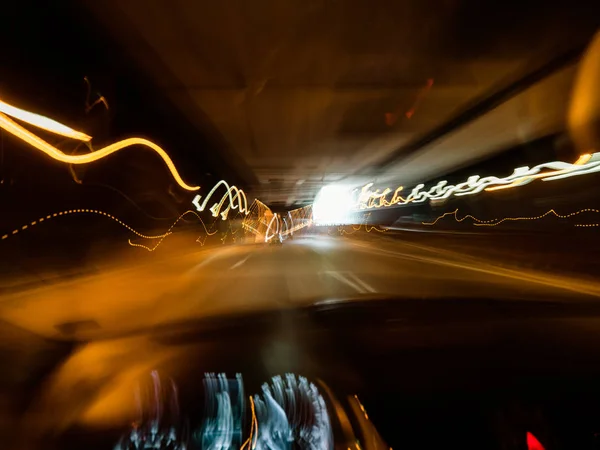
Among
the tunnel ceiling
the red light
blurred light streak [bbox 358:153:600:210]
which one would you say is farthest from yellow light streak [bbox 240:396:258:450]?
blurred light streak [bbox 358:153:600:210]

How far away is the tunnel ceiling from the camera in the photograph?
20.9 ft

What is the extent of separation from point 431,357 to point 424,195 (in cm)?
2870

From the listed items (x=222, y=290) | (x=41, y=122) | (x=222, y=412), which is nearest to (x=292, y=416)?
(x=222, y=412)

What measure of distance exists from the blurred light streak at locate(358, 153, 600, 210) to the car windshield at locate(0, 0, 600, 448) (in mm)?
143

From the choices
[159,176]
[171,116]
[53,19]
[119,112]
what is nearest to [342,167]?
[159,176]

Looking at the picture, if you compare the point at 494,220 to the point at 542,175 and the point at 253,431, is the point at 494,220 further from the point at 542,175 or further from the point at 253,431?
the point at 253,431

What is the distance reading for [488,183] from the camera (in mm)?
22094

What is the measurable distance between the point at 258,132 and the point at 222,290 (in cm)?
548

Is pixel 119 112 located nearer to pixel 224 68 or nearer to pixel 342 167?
pixel 224 68

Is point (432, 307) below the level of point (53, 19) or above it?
below

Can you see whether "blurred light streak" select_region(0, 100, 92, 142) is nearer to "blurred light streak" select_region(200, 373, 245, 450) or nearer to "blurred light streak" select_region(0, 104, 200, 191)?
"blurred light streak" select_region(0, 104, 200, 191)

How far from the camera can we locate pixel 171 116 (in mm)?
12930

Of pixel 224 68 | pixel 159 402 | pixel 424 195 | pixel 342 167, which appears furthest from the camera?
pixel 424 195

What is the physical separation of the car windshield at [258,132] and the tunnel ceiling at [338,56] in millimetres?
47
